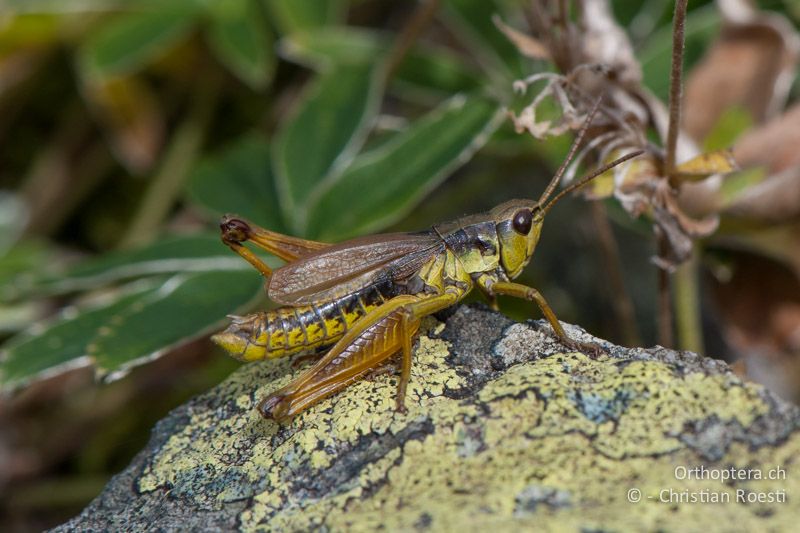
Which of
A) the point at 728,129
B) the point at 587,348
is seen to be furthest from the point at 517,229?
the point at 728,129

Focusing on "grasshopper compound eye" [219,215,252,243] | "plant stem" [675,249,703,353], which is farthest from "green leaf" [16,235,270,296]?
"plant stem" [675,249,703,353]

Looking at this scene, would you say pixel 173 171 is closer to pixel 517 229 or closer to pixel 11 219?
pixel 11 219

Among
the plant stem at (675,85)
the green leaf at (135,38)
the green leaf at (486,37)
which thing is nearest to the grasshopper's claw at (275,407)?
the plant stem at (675,85)

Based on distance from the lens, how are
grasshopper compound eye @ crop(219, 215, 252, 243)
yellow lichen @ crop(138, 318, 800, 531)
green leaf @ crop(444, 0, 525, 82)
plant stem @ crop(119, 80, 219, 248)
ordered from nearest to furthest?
yellow lichen @ crop(138, 318, 800, 531), grasshopper compound eye @ crop(219, 215, 252, 243), green leaf @ crop(444, 0, 525, 82), plant stem @ crop(119, 80, 219, 248)

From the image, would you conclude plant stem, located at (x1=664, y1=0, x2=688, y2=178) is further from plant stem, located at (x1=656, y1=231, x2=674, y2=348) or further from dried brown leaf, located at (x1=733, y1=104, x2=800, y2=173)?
dried brown leaf, located at (x1=733, y1=104, x2=800, y2=173)

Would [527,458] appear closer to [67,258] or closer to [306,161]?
[306,161]

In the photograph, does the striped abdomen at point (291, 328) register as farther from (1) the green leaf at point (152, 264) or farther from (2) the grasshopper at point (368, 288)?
(1) the green leaf at point (152, 264)
